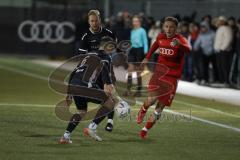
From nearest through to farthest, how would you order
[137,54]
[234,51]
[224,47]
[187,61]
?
[137,54] < [224,47] < [234,51] < [187,61]

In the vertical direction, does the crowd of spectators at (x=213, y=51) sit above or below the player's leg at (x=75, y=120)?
below

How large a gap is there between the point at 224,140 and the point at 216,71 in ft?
42.4

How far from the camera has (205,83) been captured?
25609 millimetres

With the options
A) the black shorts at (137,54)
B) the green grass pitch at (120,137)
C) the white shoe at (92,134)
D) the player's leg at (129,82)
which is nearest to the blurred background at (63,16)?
the black shorts at (137,54)

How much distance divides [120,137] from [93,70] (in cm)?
118

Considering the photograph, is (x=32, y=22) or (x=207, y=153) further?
(x=32, y=22)

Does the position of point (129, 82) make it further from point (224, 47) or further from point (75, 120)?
point (75, 120)

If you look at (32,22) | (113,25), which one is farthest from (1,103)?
(32,22)

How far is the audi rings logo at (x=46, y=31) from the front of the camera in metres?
38.1

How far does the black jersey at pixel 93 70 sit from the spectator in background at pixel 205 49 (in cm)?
1207

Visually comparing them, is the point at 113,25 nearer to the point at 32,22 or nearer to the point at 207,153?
the point at 32,22

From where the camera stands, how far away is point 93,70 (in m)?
13.1

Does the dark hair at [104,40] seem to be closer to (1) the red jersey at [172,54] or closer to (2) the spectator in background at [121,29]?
(1) the red jersey at [172,54]

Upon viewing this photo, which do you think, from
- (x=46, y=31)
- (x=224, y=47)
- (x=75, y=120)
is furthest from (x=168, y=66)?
(x=46, y=31)
